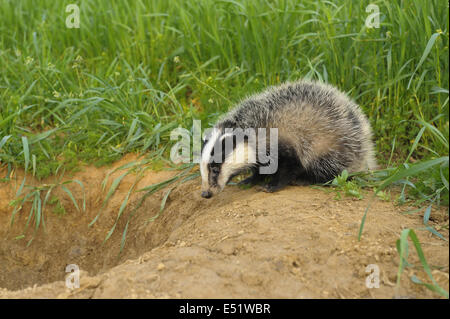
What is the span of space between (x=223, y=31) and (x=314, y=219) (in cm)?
283

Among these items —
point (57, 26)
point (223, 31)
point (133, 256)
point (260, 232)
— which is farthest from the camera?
point (57, 26)

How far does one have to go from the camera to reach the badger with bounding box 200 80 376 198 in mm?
3879

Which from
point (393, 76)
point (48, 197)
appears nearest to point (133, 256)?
point (48, 197)

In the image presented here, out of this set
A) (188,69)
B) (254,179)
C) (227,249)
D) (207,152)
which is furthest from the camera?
(188,69)

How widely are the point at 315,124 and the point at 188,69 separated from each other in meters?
1.91

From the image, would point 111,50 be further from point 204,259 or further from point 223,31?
point 204,259

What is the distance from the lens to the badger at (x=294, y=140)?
388cm

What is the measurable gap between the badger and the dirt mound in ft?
0.65

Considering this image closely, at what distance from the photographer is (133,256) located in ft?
14.4

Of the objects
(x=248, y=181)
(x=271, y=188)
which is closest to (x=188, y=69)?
(x=248, y=181)

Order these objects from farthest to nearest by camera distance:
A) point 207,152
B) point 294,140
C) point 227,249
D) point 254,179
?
point 254,179 → point 294,140 → point 207,152 → point 227,249

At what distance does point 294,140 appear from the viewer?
156 inches

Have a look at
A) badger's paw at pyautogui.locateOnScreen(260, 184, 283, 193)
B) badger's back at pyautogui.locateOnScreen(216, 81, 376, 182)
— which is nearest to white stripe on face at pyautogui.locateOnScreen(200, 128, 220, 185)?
badger's back at pyautogui.locateOnScreen(216, 81, 376, 182)

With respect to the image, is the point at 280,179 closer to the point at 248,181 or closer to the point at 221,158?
the point at 248,181
